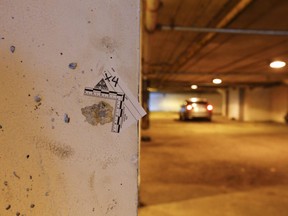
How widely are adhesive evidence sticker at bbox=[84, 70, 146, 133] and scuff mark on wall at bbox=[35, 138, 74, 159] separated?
0.11m

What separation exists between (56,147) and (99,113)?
0.39ft

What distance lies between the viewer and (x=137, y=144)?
2.12 feet

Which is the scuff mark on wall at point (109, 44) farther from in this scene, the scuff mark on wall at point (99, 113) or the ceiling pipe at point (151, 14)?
the ceiling pipe at point (151, 14)

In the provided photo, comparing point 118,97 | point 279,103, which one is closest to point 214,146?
point 118,97

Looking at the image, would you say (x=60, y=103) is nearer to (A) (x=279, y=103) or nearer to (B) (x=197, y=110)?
(B) (x=197, y=110)

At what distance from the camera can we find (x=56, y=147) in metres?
0.63

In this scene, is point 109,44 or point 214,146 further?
point 214,146

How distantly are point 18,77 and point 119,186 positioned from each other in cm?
32

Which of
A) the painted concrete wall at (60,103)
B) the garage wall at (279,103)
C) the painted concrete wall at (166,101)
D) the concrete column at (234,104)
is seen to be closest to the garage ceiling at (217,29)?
the painted concrete wall at (60,103)

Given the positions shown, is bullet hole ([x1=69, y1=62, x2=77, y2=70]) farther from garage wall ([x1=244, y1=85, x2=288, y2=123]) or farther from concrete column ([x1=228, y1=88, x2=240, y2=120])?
concrete column ([x1=228, y1=88, x2=240, y2=120])

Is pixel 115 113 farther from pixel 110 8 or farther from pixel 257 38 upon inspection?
pixel 257 38

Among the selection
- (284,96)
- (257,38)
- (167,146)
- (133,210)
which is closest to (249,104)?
(284,96)

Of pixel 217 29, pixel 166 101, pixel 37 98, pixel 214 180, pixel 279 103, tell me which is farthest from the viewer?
pixel 166 101

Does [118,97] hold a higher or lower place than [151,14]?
lower
